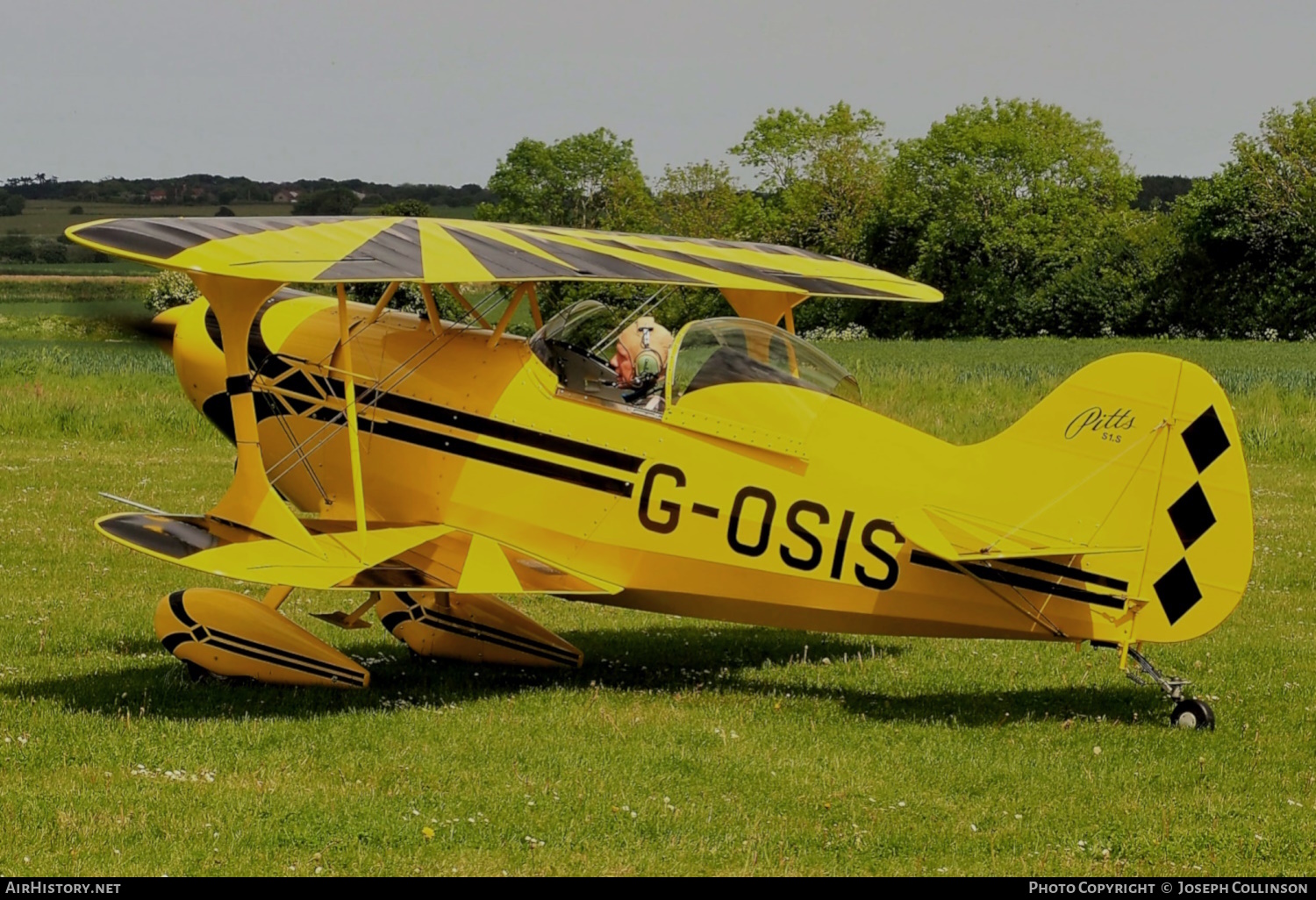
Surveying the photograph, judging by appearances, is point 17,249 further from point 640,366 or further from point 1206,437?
point 1206,437

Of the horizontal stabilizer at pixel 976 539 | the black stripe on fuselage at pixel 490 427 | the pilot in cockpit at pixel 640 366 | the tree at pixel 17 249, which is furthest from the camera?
the tree at pixel 17 249

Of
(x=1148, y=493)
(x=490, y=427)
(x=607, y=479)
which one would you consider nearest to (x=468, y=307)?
(x=490, y=427)

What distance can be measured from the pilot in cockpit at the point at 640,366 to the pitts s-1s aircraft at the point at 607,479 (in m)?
0.04

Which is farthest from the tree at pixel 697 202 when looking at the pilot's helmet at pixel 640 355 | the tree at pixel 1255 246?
the pilot's helmet at pixel 640 355

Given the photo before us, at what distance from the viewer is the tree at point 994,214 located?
63312 millimetres

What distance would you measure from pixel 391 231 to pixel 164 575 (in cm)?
505

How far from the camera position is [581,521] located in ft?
27.9

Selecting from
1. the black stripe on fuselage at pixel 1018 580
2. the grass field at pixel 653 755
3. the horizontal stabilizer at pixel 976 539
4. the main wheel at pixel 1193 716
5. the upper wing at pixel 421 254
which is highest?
the upper wing at pixel 421 254

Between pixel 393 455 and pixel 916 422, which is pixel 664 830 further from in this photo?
pixel 916 422

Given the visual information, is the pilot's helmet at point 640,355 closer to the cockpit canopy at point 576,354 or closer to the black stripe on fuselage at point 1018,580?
the cockpit canopy at point 576,354

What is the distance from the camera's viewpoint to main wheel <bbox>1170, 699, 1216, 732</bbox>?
766cm

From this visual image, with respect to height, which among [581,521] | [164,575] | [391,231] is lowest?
[164,575]

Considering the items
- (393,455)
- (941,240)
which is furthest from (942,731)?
(941,240)

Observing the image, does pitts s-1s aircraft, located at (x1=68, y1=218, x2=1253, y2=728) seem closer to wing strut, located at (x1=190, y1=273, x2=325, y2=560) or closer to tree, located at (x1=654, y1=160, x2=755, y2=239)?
wing strut, located at (x1=190, y1=273, x2=325, y2=560)
